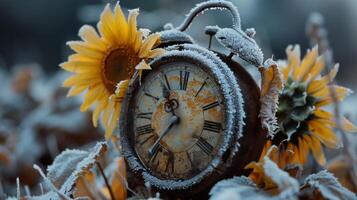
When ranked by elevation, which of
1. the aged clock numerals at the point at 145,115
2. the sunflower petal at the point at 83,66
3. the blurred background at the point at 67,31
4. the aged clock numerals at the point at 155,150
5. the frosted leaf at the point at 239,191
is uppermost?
the blurred background at the point at 67,31

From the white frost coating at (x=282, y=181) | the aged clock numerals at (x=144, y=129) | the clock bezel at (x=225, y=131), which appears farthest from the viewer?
the aged clock numerals at (x=144, y=129)

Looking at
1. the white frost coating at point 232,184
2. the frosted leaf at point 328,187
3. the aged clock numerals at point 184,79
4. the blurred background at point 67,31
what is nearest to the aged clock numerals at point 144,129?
the aged clock numerals at point 184,79

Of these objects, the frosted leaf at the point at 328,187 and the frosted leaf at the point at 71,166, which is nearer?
the frosted leaf at the point at 328,187

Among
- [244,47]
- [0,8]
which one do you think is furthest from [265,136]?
[0,8]

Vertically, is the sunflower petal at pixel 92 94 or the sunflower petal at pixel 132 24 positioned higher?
the sunflower petal at pixel 132 24

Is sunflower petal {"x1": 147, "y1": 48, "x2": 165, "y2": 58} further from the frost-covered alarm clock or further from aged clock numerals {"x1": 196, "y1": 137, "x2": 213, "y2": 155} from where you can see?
aged clock numerals {"x1": 196, "y1": 137, "x2": 213, "y2": 155}

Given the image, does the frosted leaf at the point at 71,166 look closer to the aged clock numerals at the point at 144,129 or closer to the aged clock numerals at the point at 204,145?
the aged clock numerals at the point at 144,129

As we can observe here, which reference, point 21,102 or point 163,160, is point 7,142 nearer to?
point 21,102
